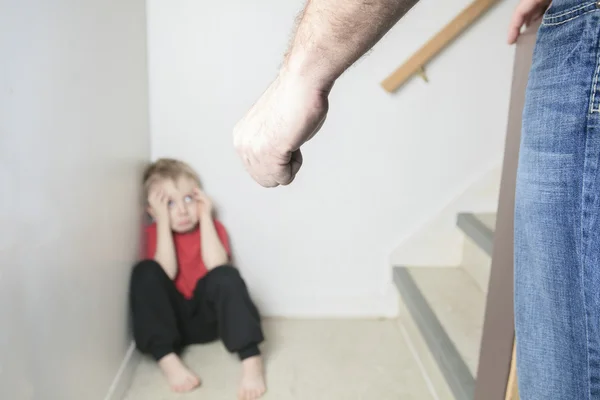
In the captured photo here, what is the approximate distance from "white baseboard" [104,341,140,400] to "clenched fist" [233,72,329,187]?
3.59ft

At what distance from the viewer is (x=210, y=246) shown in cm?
167

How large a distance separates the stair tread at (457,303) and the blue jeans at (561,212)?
756 mm

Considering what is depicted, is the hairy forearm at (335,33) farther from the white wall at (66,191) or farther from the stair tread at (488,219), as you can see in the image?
the stair tread at (488,219)

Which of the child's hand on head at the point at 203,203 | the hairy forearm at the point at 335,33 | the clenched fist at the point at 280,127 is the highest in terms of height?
the hairy forearm at the point at 335,33

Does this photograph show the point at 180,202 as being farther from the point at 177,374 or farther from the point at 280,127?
the point at 280,127

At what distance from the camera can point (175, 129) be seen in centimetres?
172

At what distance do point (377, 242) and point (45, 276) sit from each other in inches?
46.2

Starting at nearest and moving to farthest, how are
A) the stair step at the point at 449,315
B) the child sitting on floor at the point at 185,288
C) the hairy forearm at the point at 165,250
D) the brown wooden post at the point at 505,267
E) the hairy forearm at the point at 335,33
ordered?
the hairy forearm at the point at 335,33, the brown wooden post at the point at 505,267, the stair step at the point at 449,315, the child sitting on floor at the point at 185,288, the hairy forearm at the point at 165,250

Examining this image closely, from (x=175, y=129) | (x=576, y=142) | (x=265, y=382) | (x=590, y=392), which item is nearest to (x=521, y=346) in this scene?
(x=590, y=392)

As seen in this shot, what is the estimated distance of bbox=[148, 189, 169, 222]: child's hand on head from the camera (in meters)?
1.64

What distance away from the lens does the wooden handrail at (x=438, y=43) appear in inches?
64.3

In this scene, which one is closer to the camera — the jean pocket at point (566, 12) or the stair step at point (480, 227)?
the jean pocket at point (566, 12)

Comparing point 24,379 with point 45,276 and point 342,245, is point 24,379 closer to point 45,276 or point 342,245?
point 45,276

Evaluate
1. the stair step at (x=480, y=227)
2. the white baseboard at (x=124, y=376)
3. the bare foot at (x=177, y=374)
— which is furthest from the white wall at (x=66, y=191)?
the stair step at (x=480, y=227)
